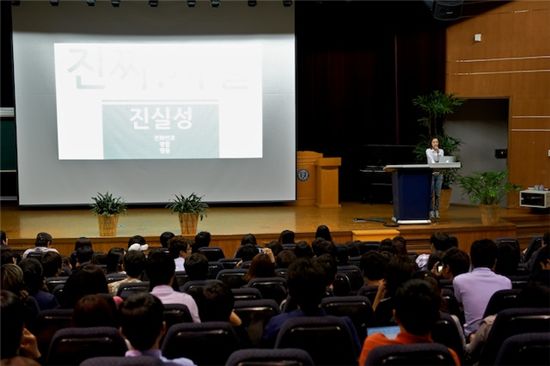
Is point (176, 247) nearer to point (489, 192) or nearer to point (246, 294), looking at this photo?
point (246, 294)

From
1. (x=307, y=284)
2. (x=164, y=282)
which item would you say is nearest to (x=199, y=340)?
(x=307, y=284)

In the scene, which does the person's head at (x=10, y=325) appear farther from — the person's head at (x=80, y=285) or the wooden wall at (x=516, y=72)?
the wooden wall at (x=516, y=72)

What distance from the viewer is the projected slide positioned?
36.1 feet

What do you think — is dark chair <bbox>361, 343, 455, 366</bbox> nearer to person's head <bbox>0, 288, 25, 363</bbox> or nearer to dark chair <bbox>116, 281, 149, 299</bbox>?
person's head <bbox>0, 288, 25, 363</bbox>

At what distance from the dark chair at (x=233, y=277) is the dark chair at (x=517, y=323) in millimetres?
1685

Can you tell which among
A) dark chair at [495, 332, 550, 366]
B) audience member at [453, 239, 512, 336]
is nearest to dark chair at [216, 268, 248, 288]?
audience member at [453, 239, 512, 336]

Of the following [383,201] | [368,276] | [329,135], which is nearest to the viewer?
[368,276]

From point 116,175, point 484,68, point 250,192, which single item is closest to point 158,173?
point 116,175

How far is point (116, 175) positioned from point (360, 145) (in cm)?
479

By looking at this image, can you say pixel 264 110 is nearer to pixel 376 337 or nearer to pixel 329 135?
pixel 329 135

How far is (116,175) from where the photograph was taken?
448 inches

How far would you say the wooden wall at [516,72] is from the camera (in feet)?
36.6

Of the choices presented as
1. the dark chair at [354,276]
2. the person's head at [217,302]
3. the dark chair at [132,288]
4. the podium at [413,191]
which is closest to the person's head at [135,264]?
the dark chair at [132,288]

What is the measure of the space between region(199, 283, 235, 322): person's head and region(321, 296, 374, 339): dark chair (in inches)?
23.5
